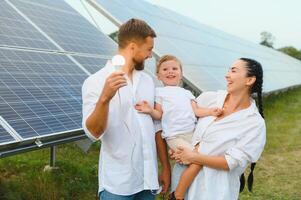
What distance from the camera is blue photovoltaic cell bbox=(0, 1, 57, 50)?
593cm

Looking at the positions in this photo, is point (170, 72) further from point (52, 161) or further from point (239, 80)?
point (52, 161)

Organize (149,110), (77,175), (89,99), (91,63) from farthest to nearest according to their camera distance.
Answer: (77,175) < (91,63) < (149,110) < (89,99)

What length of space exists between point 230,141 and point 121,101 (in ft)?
2.65

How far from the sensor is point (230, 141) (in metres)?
3.04

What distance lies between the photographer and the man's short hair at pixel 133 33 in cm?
268

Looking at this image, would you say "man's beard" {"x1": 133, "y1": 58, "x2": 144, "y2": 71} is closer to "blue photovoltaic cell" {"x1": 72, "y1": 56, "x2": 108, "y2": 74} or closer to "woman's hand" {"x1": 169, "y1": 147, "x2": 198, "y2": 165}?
"woman's hand" {"x1": 169, "y1": 147, "x2": 198, "y2": 165}

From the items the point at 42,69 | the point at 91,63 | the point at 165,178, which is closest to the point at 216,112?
the point at 165,178

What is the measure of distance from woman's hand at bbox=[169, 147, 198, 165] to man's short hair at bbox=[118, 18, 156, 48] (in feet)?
2.75

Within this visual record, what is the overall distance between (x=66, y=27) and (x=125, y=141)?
555 cm

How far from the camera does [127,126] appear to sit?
2.75 metres

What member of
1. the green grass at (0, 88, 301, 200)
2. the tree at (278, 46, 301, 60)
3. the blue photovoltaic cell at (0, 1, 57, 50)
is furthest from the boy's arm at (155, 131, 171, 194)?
the tree at (278, 46, 301, 60)

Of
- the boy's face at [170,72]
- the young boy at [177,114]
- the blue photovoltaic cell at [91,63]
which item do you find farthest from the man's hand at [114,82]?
the blue photovoltaic cell at [91,63]

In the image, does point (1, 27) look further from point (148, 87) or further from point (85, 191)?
point (148, 87)

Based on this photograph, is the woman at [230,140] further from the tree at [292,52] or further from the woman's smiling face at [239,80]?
the tree at [292,52]
